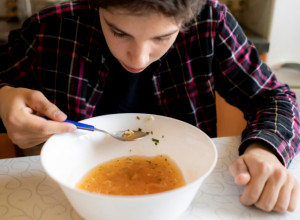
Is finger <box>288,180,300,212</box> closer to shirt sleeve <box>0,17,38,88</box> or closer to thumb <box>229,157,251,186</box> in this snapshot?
thumb <box>229,157,251,186</box>

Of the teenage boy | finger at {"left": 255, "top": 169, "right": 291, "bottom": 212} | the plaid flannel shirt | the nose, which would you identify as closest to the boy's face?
the nose

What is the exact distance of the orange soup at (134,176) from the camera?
64 cm

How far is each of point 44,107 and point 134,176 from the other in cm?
27

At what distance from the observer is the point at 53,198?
671mm

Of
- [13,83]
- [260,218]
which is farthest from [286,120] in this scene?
[13,83]

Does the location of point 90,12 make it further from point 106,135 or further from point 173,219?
point 173,219

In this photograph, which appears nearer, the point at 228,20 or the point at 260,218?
the point at 260,218

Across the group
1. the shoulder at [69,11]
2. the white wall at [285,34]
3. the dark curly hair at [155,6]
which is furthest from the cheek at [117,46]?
the white wall at [285,34]

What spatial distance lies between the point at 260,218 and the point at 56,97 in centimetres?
76

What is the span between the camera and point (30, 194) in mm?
682

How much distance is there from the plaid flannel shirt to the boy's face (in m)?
0.29

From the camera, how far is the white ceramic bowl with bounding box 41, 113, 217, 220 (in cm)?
51

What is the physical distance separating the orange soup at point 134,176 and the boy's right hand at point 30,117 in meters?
0.13

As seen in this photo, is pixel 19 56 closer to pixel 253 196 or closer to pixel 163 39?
pixel 163 39
